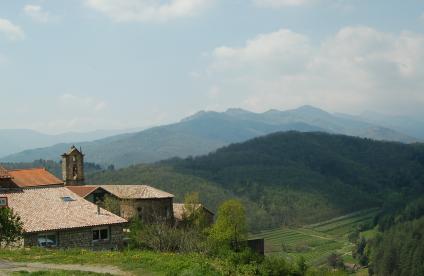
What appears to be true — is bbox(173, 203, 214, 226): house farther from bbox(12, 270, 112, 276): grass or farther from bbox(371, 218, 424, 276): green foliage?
bbox(371, 218, 424, 276): green foliage

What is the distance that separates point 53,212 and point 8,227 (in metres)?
5.84

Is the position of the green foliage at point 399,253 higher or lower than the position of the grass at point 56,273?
lower

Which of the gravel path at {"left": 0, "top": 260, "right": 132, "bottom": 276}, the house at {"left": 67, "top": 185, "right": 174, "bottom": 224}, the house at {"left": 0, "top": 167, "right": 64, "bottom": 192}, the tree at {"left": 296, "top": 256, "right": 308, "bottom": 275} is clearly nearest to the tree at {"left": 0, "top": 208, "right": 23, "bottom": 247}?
the gravel path at {"left": 0, "top": 260, "right": 132, "bottom": 276}

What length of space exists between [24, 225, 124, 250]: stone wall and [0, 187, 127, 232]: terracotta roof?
36cm

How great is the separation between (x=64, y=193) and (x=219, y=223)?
13809 mm

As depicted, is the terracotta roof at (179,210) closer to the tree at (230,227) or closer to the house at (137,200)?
the house at (137,200)

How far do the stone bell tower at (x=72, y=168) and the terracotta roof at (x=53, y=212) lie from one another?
54.6 ft

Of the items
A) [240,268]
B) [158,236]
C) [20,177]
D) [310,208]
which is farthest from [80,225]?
[310,208]

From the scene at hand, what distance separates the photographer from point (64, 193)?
36688 millimetres

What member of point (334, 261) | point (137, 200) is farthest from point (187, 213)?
point (334, 261)

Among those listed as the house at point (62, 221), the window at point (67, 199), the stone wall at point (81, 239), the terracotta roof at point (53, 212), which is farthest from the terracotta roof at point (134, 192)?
the stone wall at point (81, 239)

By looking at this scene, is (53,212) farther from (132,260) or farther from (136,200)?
(132,260)

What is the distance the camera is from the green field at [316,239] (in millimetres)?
133750

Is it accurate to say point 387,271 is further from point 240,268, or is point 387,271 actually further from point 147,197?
point 240,268
